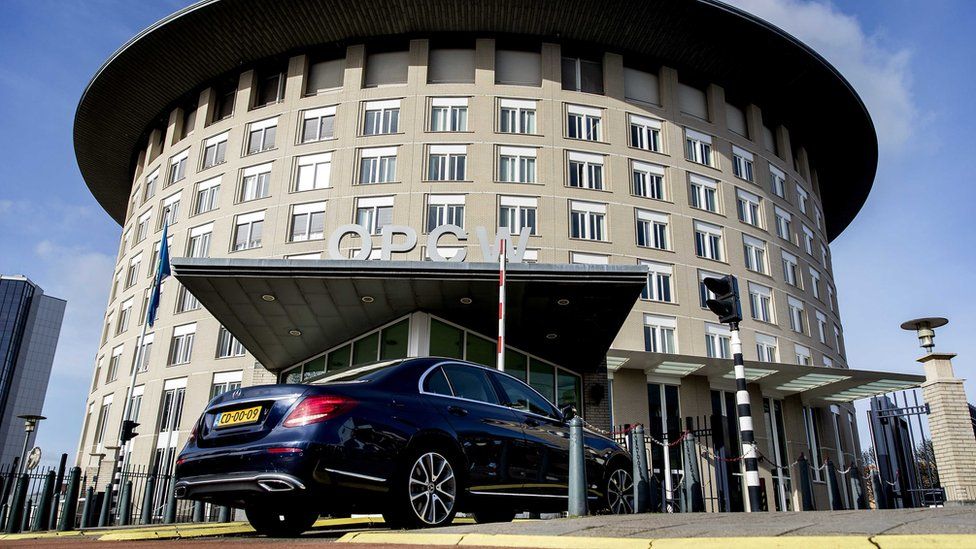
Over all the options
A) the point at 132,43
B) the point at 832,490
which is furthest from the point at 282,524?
the point at 132,43

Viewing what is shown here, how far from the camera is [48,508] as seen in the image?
12.7 meters

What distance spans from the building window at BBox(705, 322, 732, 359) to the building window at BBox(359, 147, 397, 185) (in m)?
16.1

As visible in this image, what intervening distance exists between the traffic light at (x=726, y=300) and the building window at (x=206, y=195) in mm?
30695

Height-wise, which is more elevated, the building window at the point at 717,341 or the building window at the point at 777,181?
the building window at the point at 777,181

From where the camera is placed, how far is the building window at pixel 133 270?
126 feet

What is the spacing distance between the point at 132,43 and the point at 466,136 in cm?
1801

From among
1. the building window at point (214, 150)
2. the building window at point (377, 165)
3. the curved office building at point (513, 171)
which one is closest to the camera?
the curved office building at point (513, 171)

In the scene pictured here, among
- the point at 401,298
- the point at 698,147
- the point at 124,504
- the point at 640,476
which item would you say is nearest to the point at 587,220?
the point at 698,147

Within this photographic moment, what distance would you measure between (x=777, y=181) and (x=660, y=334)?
14042mm

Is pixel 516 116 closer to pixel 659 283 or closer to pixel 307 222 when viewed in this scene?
pixel 659 283

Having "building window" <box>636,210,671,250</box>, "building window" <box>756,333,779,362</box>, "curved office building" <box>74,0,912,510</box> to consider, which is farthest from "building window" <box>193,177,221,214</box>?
"building window" <box>756,333,779,362</box>

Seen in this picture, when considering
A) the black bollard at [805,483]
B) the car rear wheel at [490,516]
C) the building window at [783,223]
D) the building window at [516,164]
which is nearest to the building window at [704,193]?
the building window at [783,223]

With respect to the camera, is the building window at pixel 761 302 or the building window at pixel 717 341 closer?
the building window at pixel 717 341

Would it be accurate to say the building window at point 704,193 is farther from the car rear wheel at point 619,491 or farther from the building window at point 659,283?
the car rear wheel at point 619,491
